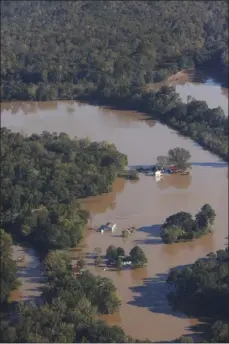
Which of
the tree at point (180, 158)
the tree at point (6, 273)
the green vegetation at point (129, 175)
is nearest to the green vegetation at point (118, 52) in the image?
the tree at point (180, 158)

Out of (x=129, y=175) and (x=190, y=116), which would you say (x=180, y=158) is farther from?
(x=190, y=116)

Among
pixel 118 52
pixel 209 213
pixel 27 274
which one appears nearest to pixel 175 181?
pixel 209 213

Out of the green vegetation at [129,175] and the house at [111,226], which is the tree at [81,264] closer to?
the house at [111,226]

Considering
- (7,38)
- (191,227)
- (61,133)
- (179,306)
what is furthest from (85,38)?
(179,306)

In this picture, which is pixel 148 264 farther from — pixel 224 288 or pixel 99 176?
pixel 99 176

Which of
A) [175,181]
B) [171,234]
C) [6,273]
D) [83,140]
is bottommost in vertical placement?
[6,273]

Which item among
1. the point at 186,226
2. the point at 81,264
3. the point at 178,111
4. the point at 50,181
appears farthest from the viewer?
the point at 178,111
